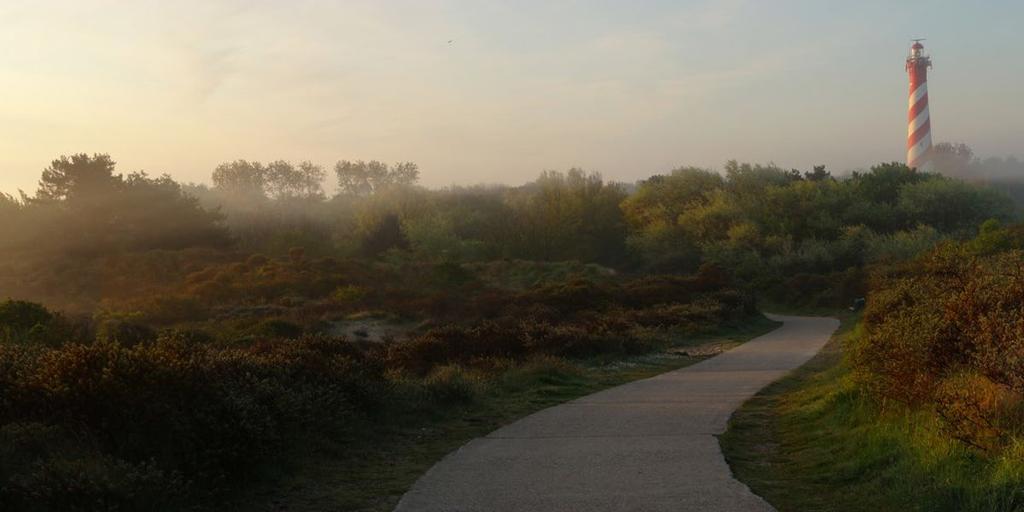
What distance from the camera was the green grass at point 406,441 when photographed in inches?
300

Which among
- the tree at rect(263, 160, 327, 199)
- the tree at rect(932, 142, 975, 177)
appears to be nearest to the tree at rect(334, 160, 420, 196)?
the tree at rect(263, 160, 327, 199)

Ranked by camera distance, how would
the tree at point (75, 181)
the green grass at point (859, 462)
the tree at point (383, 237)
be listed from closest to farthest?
1. the green grass at point (859, 462)
2. the tree at point (75, 181)
3. the tree at point (383, 237)

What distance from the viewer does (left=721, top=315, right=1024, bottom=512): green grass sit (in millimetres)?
6090

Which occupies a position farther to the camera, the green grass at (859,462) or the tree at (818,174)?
the tree at (818,174)

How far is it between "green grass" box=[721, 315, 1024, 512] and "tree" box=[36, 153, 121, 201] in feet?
168

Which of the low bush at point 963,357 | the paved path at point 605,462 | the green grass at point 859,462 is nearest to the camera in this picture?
the green grass at point 859,462

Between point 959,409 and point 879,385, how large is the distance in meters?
2.66

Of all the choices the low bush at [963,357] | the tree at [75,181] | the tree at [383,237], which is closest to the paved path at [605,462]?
the low bush at [963,357]

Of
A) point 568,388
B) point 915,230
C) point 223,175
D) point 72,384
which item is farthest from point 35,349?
point 223,175

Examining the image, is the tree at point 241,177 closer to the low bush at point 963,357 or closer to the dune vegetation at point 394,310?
the dune vegetation at point 394,310

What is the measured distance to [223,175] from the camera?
109625mm

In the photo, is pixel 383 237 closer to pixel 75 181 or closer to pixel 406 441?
pixel 75 181

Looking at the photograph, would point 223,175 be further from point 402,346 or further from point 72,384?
point 72,384

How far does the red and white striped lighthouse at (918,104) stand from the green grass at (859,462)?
242ft
